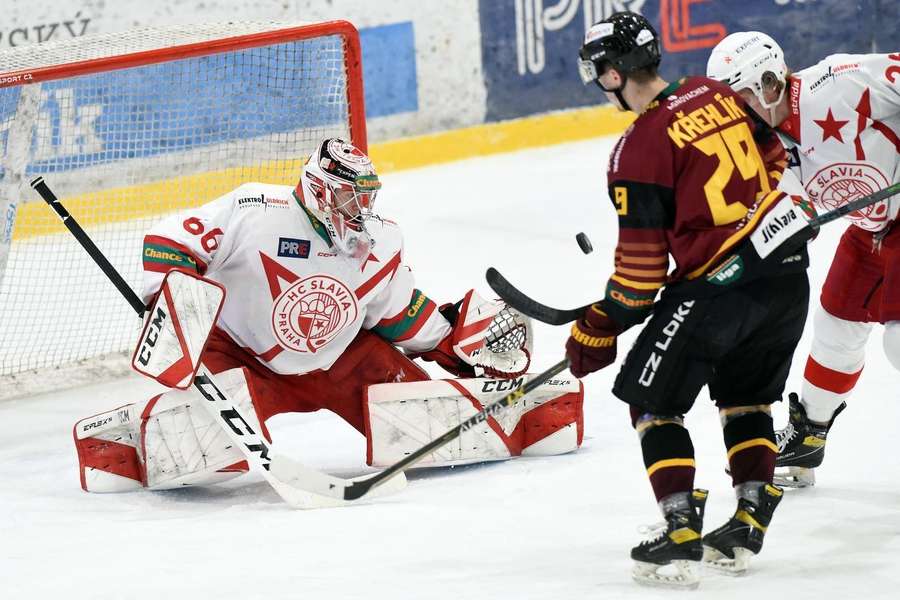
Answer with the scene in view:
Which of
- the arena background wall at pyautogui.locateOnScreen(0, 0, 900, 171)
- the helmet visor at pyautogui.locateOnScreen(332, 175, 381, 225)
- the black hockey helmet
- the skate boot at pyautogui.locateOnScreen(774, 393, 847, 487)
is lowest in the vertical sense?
the skate boot at pyautogui.locateOnScreen(774, 393, 847, 487)

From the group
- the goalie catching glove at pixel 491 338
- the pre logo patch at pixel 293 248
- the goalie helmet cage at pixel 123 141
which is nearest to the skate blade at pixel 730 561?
the goalie catching glove at pixel 491 338

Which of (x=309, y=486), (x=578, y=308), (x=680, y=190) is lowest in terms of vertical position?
(x=309, y=486)

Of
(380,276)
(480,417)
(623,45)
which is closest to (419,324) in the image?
(380,276)

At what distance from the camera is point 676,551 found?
2615 mm

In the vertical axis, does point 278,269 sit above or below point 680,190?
below

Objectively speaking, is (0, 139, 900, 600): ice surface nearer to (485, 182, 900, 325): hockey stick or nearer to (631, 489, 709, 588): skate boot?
(631, 489, 709, 588): skate boot

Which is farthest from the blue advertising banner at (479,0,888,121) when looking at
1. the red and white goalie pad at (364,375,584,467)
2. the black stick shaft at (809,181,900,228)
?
the black stick shaft at (809,181,900,228)

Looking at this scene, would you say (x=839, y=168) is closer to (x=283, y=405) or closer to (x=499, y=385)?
(x=499, y=385)

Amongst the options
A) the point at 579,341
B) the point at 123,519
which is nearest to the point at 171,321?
the point at 123,519

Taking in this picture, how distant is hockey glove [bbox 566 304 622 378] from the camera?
104 inches

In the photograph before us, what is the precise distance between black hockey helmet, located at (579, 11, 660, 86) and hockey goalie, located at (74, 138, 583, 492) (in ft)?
3.16

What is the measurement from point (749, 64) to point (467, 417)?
1.14m

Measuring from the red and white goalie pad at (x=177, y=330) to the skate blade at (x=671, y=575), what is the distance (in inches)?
47.4

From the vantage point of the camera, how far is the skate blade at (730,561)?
8.94ft
